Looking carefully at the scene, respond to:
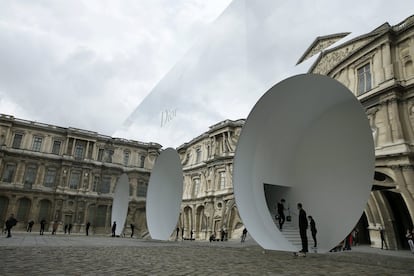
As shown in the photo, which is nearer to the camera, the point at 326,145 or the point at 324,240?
the point at 324,240

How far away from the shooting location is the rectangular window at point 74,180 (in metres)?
37.2

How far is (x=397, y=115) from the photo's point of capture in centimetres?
1548

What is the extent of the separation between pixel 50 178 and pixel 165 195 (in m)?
28.5

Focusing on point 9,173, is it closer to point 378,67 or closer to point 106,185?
point 106,185

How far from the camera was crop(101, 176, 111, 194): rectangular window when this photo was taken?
39.2 meters

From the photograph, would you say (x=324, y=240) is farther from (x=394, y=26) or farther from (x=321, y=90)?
(x=394, y=26)

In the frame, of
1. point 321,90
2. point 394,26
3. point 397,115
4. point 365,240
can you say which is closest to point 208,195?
point 365,240

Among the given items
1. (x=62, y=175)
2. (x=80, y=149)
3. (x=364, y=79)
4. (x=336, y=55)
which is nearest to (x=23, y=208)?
(x=62, y=175)

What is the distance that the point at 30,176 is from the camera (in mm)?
35281

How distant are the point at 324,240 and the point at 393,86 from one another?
12435 mm

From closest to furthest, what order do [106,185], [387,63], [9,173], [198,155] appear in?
[387,63]
[9,173]
[198,155]
[106,185]

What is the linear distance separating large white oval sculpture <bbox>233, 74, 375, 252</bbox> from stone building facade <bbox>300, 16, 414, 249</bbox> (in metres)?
9.29

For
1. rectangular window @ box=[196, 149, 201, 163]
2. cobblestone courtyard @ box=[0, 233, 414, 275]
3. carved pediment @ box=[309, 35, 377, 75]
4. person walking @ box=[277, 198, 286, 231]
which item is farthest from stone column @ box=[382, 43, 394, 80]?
rectangular window @ box=[196, 149, 201, 163]

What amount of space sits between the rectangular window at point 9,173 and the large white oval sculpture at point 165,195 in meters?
28.2
